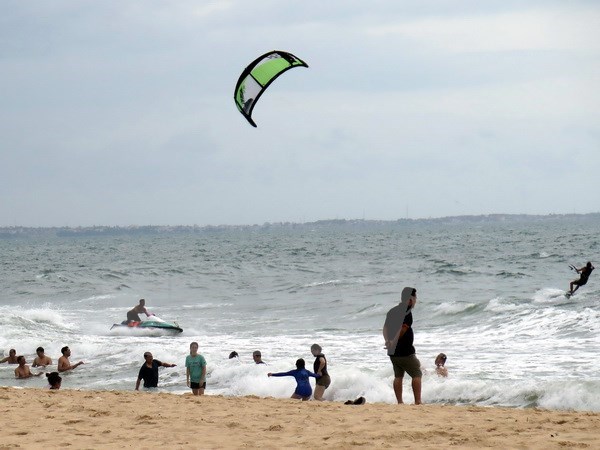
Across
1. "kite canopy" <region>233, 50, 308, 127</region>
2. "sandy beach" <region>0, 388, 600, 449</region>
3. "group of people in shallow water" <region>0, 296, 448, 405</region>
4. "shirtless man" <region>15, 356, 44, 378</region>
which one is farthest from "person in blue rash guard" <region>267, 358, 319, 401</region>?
"shirtless man" <region>15, 356, 44, 378</region>

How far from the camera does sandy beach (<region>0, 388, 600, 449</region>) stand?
717cm

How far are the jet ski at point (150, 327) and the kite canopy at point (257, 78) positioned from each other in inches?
514

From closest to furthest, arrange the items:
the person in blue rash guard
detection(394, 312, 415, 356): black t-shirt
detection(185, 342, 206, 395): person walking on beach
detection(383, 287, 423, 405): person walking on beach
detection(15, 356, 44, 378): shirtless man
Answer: detection(383, 287, 423, 405): person walking on beach
detection(394, 312, 415, 356): black t-shirt
the person in blue rash guard
detection(185, 342, 206, 395): person walking on beach
detection(15, 356, 44, 378): shirtless man

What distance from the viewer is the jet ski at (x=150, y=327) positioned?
2192 centimetres

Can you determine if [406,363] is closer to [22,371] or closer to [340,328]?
[22,371]

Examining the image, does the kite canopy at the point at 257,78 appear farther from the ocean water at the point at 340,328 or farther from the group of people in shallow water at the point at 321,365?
the ocean water at the point at 340,328

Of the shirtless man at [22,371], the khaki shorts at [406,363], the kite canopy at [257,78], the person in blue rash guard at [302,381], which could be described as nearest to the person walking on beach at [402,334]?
the khaki shorts at [406,363]

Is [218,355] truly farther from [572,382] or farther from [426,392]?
[572,382]

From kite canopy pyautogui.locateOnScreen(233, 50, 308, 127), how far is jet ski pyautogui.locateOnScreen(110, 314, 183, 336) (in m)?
13.1

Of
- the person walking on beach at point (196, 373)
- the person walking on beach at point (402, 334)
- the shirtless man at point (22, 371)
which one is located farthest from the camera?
the shirtless man at point (22, 371)

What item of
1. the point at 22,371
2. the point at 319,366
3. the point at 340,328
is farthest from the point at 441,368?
the point at 340,328

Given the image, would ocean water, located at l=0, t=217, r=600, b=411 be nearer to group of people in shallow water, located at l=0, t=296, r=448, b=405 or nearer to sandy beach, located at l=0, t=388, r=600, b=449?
group of people in shallow water, located at l=0, t=296, r=448, b=405

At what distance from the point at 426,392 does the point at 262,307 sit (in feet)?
56.6

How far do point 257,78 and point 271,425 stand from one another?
3885mm
